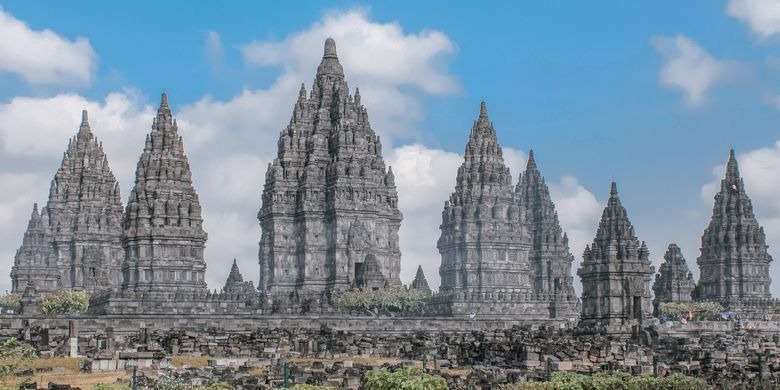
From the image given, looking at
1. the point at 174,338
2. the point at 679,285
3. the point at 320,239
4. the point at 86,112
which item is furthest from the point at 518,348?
the point at 86,112

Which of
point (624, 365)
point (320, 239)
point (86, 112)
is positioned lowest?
point (624, 365)

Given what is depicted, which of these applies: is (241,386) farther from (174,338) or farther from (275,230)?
(275,230)

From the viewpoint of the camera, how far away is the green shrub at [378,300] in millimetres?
108688

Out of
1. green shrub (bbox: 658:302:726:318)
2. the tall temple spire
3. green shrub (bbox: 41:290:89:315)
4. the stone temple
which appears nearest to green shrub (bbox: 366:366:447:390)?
the stone temple

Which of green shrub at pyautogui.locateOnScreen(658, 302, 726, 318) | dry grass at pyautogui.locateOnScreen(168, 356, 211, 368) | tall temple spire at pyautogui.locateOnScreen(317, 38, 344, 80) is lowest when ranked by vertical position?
dry grass at pyautogui.locateOnScreen(168, 356, 211, 368)

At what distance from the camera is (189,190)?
10856 centimetres

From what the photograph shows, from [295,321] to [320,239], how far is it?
3122cm

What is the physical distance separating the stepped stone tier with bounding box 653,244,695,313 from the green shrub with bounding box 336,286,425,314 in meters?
29.0

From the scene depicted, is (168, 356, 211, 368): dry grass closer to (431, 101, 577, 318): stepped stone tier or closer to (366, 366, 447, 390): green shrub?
(366, 366, 447, 390): green shrub

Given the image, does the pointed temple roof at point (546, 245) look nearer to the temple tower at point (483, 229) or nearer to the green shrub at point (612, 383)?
the temple tower at point (483, 229)

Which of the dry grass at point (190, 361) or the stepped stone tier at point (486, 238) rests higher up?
the stepped stone tier at point (486, 238)

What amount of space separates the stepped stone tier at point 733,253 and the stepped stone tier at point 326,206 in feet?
109

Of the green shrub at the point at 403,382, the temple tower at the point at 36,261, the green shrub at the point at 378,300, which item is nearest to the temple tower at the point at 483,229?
the green shrub at the point at 378,300

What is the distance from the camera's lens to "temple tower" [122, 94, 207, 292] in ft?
342
